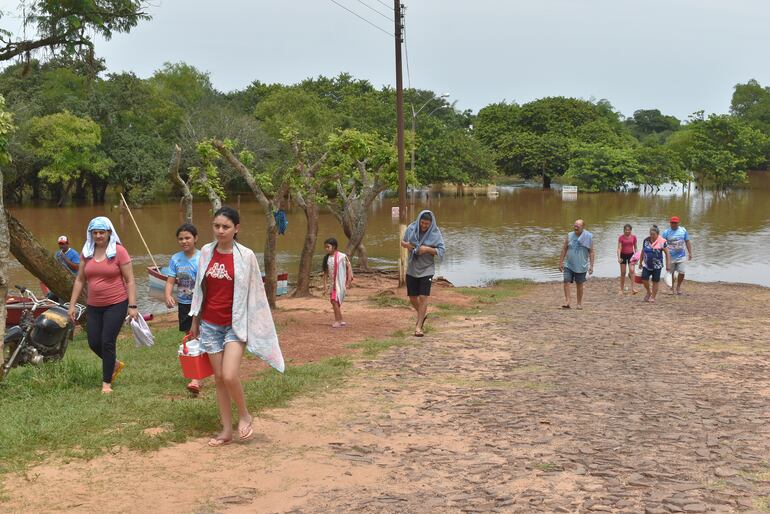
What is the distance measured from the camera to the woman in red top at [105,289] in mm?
6629

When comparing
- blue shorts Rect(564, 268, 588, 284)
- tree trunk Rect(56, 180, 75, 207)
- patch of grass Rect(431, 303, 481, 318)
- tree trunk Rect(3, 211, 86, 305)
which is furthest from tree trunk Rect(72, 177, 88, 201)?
blue shorts Rect(564, 268, 588, 284)

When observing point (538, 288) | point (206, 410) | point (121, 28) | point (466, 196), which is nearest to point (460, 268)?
point (538, 288)

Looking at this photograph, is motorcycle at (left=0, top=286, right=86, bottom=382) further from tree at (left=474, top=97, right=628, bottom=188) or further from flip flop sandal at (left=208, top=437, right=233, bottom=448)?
tree at (left=474, top=97, right=628, bottom=188)

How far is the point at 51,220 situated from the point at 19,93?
11884 millimetres

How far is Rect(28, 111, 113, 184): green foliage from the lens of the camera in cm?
4400

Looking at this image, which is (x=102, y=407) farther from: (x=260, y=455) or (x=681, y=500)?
(x=681, y=500)

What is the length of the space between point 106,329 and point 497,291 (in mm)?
14430

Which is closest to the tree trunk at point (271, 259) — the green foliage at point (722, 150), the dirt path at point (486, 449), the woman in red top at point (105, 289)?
the dirt path at point (486, 449)

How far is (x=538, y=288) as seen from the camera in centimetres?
2125

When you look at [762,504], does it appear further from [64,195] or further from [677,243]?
[64,195]

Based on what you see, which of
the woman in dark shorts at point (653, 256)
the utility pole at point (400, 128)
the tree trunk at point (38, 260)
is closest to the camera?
the tree trunk at point (38, 260)

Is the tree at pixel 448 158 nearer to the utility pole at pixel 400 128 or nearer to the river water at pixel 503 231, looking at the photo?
the river water at pixel 503 231

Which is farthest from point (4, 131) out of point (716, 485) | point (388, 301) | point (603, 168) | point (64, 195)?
point (603, 168)

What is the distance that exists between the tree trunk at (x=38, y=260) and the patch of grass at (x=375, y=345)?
4529 mm
